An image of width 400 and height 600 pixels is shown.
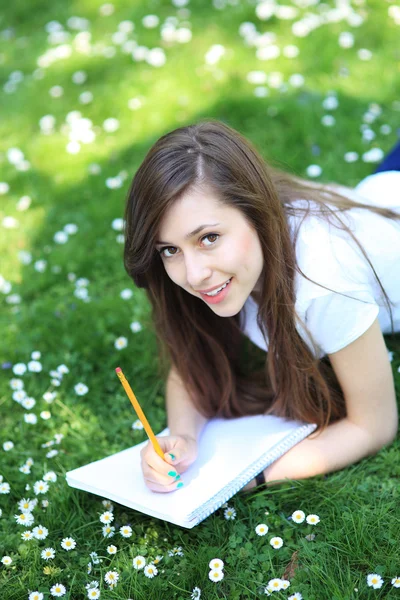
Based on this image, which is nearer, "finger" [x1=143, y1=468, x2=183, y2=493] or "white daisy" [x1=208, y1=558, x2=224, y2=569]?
"white daisy" [x1=208, y1=558, x2=224, y2=569]

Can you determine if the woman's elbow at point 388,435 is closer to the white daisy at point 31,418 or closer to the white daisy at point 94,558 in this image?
the white daisy at point 94,558

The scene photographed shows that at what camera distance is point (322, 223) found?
2055 millimetres

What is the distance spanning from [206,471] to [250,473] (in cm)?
14

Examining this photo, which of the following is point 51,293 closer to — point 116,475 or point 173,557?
point 116,475

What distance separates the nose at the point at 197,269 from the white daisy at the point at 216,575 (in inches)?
Result: 29.9

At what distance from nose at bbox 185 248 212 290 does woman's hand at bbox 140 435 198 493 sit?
0.51 metres

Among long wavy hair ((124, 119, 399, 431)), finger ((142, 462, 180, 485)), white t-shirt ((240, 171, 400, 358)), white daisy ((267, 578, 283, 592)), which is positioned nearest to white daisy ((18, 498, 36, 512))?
finger ((142, 462, 180, 485))

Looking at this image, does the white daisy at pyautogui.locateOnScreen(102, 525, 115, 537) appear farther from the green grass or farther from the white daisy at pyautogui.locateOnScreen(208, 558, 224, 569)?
the white daisy at pyautogui.locateOnScreen(208, 558, 224, 569)

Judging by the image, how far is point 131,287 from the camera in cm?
301

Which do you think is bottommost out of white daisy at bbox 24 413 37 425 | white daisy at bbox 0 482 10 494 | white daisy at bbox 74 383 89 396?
white daisy at bbox 74 383 89 396

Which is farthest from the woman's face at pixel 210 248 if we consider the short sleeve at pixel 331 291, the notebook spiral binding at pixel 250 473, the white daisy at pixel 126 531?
the white daisy at pixel 126 531

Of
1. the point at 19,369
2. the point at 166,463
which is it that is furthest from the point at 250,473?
the point at 19,369

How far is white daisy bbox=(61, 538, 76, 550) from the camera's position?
77.4 inches

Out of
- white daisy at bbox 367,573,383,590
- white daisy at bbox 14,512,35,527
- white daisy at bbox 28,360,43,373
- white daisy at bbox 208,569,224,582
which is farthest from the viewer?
white daisy at bbox 28,360,43,373
